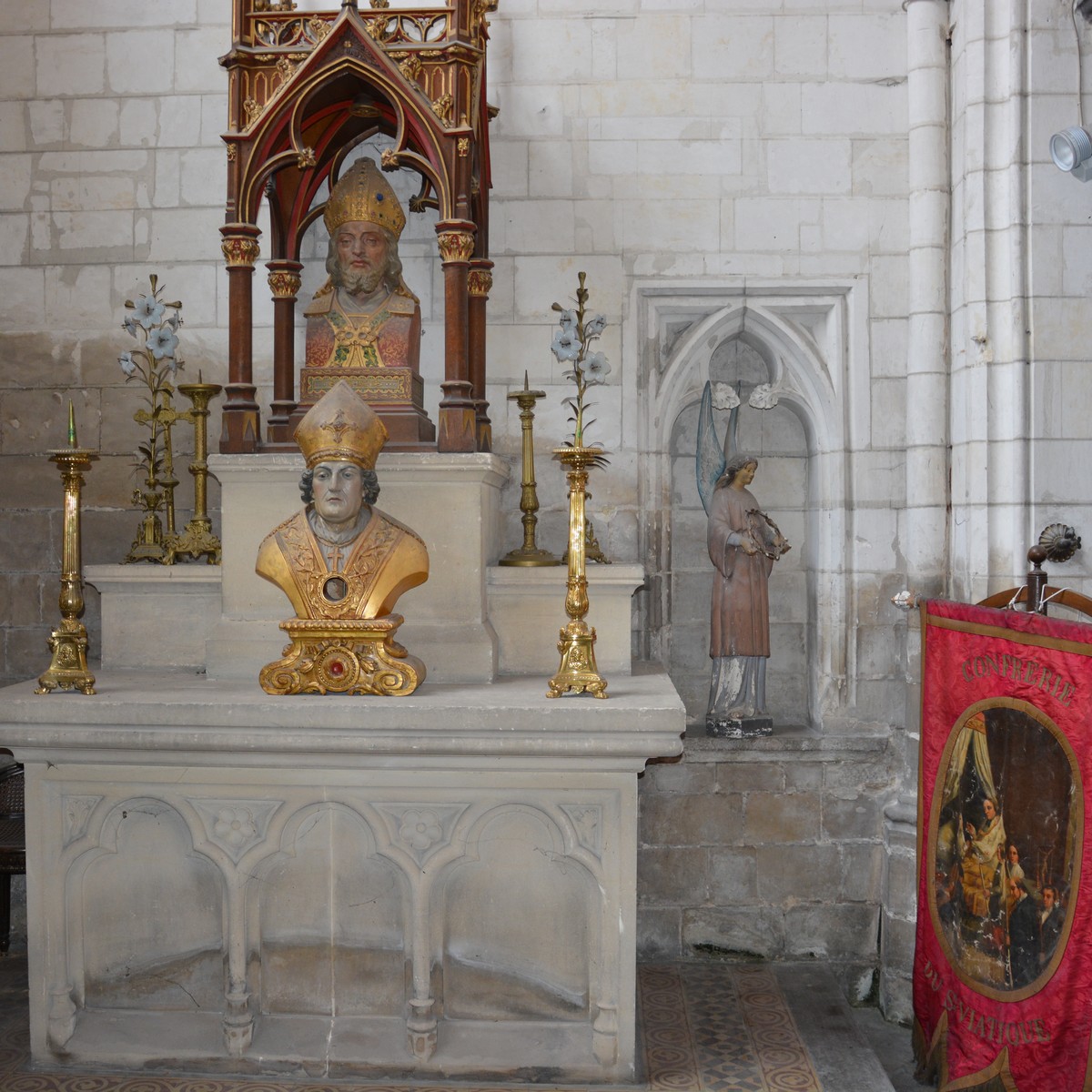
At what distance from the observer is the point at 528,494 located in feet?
15.8

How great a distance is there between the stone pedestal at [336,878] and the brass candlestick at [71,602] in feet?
0.47

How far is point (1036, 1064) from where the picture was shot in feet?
11.5

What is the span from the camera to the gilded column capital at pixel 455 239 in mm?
4336

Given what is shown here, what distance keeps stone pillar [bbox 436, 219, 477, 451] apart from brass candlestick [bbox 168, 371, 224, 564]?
1087 millimetres

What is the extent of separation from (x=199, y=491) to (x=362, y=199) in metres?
1.43

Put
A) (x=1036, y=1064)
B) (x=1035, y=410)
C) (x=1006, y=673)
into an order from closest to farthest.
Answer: (x=1036, y=1064), (x=1006, y=673), (x=1035, y=410)

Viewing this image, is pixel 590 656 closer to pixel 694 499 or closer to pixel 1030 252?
pixel 694 499

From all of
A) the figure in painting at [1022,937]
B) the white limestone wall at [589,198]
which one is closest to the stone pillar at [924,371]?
the white limestone wall at [589,198]

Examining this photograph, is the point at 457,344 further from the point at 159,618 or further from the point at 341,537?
the point at 159,618

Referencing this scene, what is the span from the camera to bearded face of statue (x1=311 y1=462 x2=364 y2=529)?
3.87m

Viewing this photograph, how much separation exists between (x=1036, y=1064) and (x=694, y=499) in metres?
2.86

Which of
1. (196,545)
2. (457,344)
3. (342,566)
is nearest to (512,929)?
(342,566)

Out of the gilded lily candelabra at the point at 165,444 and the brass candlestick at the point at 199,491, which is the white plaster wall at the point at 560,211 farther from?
the brass candlestick at the point at 199,491

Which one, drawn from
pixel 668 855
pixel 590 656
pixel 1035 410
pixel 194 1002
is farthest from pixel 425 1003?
pixel 1035 410
